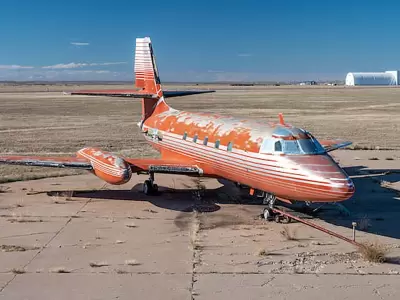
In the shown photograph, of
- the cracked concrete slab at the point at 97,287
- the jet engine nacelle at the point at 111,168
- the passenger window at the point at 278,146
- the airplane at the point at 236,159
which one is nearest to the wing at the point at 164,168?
the airplane at the point at 236,159

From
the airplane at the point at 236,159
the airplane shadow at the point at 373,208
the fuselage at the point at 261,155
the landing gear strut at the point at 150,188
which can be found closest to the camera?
the fuselage at the point at 261,155

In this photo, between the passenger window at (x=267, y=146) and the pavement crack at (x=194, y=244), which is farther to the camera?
the passenger window at (x=267, y=146)

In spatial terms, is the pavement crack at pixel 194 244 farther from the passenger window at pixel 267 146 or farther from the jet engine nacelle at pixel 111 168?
the passenger window at pixel 267 146

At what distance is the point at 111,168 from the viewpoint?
17.9 m

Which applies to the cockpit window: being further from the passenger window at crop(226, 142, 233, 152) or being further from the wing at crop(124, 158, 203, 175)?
the wing at crop(124, 158, 203, 175)

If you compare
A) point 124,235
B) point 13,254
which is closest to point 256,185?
point 124,235

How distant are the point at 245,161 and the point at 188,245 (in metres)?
4.01

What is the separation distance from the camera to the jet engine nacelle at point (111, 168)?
57.7 feet

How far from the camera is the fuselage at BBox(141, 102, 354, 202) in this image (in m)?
14.0

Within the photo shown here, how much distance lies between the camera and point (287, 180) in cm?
1470

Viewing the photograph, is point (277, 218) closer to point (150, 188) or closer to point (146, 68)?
point (150, 188)

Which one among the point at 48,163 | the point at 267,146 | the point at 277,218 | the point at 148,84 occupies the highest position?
the point at 148,84

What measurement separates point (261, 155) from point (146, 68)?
532 inches

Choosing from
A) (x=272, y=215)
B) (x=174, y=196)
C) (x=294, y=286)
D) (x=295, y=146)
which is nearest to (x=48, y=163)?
(x=174, y=196)
